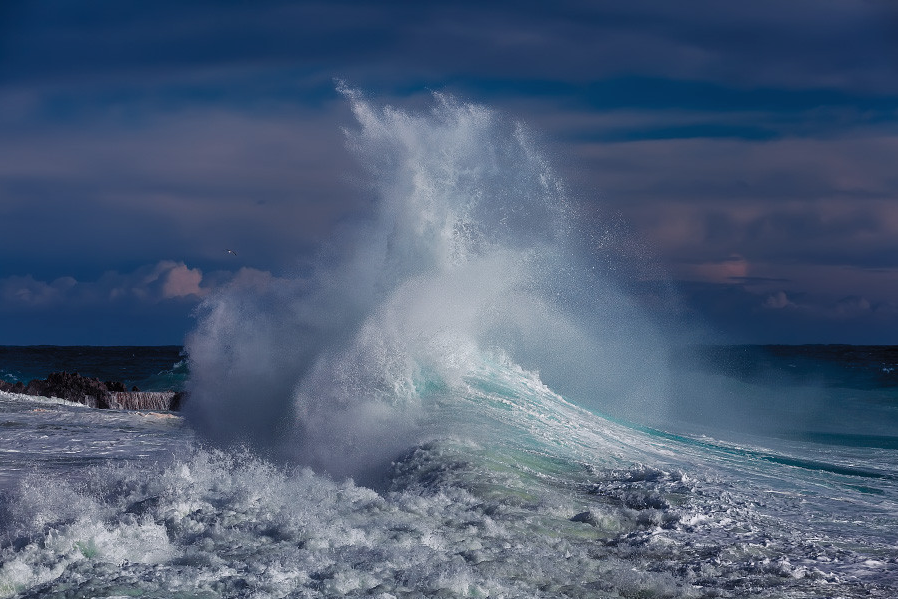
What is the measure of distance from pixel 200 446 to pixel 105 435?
12.9ft

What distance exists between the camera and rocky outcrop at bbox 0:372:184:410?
22172 millimetres

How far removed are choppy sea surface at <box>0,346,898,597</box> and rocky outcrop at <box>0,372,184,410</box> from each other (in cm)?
1161

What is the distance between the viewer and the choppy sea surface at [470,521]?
5207 millimetres

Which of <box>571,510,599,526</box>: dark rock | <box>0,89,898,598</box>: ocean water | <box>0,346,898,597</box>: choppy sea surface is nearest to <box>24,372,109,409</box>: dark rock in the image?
<box>0,89,898,598</box>: ocean water

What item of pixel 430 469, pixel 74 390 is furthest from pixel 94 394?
pixel 430 469

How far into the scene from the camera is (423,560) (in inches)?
216

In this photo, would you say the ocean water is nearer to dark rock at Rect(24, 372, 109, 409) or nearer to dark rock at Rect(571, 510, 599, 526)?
dark rock at Rect(571, 510, 599, 526)

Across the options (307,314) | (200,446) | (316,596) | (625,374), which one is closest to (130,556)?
(316,596)

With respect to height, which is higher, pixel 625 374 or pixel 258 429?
pixel 625 374

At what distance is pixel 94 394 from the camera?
22359mm

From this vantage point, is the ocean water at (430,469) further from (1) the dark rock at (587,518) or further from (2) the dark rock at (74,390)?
(2) the dark rock at (74,390)

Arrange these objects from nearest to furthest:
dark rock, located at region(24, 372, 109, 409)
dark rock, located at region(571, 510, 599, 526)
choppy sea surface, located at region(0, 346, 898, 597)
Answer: choppy sea surface, located at region(0, 346, 898, 597) < dark rock, located at region(571, 510, 599, 526) < dark rock, located at region(24, 372, 109, 409)

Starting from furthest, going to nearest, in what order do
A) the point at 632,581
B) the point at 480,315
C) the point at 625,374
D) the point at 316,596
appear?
the point at 625,374 < the point at 480,315 < the point at 632,581 < the point at 316,596

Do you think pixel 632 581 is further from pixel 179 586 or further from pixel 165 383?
pixel 165 383
